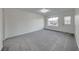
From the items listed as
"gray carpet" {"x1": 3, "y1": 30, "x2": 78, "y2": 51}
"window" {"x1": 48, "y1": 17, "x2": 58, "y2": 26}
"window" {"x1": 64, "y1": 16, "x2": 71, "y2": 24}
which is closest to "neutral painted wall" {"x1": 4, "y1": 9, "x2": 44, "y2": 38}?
"gray carpet" {"x1": 3, "y1": 30, "x2": 78, "y2": 51}

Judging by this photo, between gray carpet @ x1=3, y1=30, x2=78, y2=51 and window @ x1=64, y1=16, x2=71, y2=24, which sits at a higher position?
window @ x1=64, y1=16, x2=71, y2=24

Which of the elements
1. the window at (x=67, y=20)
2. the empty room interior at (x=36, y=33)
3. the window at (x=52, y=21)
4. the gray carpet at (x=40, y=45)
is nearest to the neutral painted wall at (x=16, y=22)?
the empty room interior at (x=36, y=33)

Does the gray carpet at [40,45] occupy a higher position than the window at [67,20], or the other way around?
the window at [67,20]

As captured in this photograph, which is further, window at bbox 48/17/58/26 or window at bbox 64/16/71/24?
window at bbox 48/17/58/26

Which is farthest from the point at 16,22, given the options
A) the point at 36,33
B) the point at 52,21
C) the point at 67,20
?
the point at 52,21

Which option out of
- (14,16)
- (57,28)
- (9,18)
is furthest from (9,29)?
(57,28)

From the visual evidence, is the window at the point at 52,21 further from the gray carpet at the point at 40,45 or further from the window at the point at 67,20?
the gray carpet at the point at 40,45

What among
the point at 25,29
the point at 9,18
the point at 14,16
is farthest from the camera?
the point at 25,29

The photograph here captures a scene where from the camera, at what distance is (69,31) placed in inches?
235

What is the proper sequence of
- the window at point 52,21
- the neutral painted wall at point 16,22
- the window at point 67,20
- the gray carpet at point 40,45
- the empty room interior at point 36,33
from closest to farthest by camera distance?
the gray carpet at point 40,45 < the empty room interior at point 36,33 < the neutral painted wall at point 16,22 < the window at point 67,20 < the window at point 52,21

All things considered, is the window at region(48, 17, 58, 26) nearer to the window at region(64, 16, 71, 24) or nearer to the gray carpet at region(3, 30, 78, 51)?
the window at region(64, 16, 71, 24)

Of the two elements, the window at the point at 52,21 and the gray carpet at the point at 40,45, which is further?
the window at the point at 52,21

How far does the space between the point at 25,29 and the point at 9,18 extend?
182 centimetres
